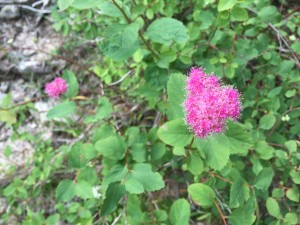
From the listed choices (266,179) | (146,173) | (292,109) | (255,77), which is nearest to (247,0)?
(255,77)

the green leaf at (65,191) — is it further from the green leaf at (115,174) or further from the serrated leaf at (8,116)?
the serrated leaf at (8,116)

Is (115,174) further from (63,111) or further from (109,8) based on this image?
(109,8)

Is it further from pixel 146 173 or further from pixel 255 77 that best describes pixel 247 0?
pixel 146 173

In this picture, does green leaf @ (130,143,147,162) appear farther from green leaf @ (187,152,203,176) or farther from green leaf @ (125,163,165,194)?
green leaf @ (187,152,203,176)

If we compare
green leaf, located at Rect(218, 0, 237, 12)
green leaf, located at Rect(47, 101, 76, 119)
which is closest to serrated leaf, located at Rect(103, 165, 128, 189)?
green leaf, located at Rect(47, 101, 76, 119)

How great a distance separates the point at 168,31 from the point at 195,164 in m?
0.64

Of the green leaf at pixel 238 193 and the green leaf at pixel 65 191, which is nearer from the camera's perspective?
the green leaf at pixel 238 193

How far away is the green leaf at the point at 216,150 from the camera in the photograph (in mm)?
1297

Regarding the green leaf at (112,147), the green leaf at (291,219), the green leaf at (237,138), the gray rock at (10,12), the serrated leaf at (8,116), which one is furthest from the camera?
the gray rock at (10,12)

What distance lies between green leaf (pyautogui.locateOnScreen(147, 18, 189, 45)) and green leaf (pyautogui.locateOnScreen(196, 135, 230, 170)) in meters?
0.53

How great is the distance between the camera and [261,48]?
2.00 meters

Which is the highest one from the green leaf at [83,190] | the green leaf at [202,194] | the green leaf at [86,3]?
the green leaf at [86,3]

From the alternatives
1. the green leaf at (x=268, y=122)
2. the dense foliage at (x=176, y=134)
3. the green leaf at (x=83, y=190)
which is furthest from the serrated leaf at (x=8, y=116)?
the green leaf at (x=268, y=122)

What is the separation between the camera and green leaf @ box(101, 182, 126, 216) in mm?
1389
